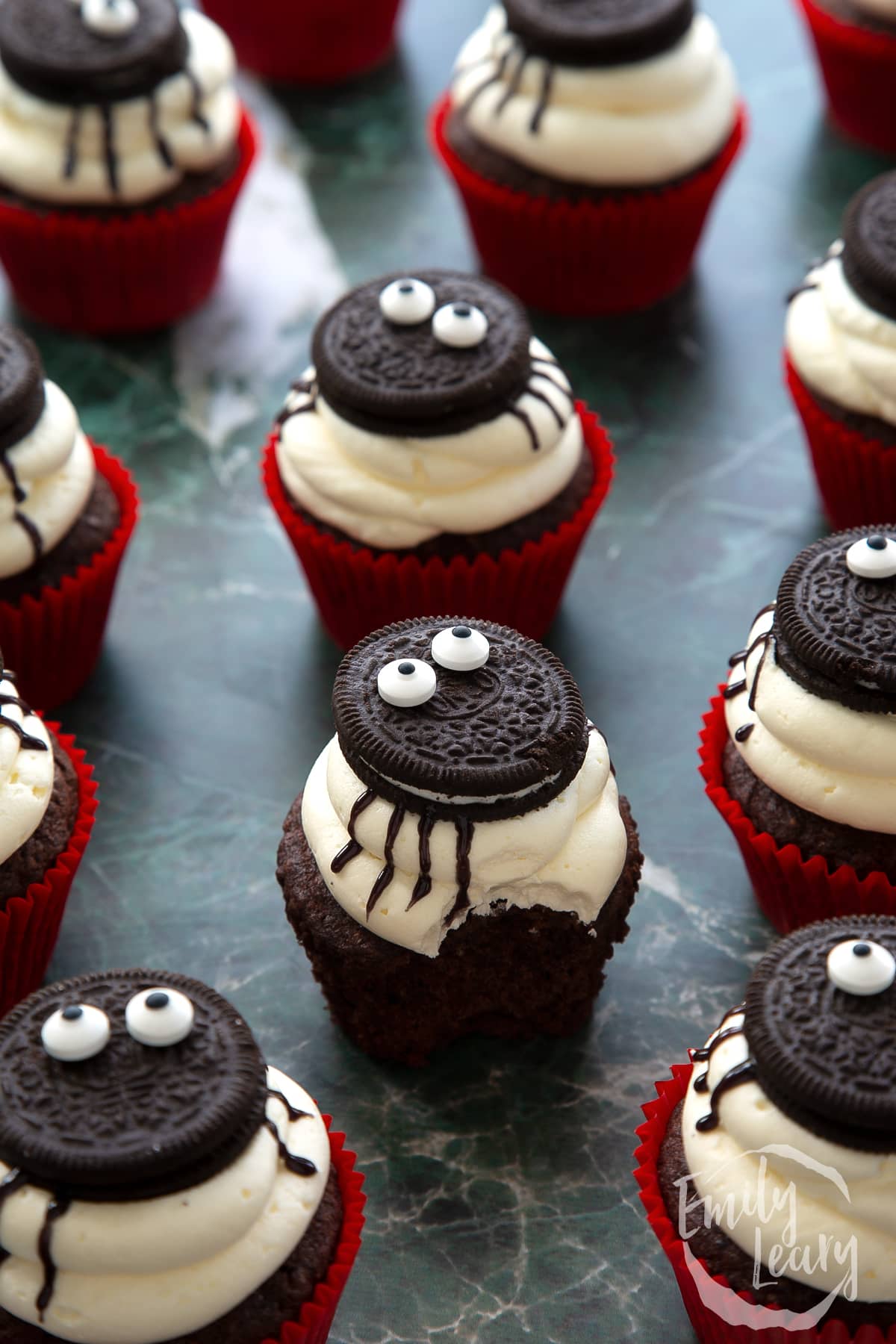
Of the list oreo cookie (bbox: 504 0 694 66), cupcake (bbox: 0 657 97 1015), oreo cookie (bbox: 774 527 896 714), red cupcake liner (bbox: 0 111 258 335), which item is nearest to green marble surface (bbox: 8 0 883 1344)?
red cupcake liner (bbox: 0 111 258 335)

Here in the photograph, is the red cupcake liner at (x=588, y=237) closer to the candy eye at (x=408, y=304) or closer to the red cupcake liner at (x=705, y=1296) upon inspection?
the candy eye at (x=408, y=304)

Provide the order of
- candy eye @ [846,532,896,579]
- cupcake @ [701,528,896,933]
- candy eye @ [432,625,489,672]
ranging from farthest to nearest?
1. candy eye @ [846,532,896,579]
2. cupcake @ [701,528,896,933]
3. candy eye @ [432,625,489,672]

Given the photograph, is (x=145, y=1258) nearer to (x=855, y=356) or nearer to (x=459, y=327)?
A: (x=459, y=327)

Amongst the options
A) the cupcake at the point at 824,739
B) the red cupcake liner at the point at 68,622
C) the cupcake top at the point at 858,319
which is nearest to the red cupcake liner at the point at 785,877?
the cupcake at the point at 824,739

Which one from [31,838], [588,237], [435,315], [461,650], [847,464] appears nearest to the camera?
[461,650]

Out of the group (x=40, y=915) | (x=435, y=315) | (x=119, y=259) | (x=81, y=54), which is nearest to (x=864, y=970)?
(x=40, y=915)

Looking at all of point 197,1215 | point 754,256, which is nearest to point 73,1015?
point 197,1215

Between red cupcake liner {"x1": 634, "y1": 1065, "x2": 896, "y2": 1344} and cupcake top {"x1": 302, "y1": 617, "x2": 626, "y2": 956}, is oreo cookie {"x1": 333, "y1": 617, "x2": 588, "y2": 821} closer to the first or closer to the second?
cupcake top {"x1": 302, "y1": 617, "x2": 626, "y2": 956}
